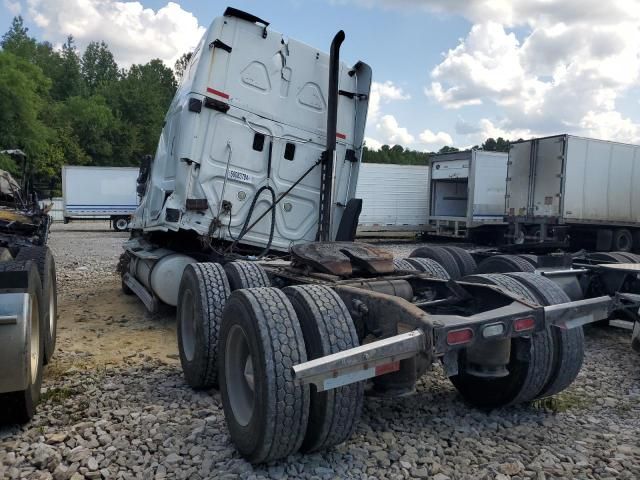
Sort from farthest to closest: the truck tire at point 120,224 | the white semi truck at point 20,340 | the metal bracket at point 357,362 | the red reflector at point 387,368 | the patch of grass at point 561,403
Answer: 1. the truck tire at point 120,224
2. the patch of grass at point 561,403
3. the white semi truck at point 20,340
4. the red reflector at point 387,368
5. the metal bracket at point 357,362

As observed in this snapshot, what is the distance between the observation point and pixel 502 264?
6961 mm

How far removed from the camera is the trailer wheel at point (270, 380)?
311 centimetres

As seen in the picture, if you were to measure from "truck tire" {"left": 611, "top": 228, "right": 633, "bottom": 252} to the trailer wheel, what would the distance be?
671 inches

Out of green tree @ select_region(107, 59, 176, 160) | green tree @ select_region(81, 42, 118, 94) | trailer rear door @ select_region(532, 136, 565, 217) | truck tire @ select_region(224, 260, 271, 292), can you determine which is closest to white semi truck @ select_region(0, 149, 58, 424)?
truck tire @ select_region(224, 260, 271, 292)

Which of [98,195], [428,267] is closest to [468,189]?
[428,267]

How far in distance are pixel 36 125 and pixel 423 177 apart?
23932 millimetres

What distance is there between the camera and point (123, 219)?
29.1m

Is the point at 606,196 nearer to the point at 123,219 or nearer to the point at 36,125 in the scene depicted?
the point at 123,219

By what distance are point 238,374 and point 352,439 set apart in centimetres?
87

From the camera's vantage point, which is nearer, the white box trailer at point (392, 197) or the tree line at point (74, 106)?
the white box trailer at point (392, 197)

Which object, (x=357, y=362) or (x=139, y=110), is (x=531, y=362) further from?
(x=139, y=110)

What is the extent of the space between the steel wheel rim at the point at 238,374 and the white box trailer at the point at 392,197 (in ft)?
60.7

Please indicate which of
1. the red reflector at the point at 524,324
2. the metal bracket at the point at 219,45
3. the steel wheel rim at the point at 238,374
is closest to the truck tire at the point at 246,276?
the steel wheel rim at the point at 238,374

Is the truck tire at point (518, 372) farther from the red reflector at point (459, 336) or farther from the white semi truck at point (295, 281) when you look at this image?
the red reflector at point (459, 336)
